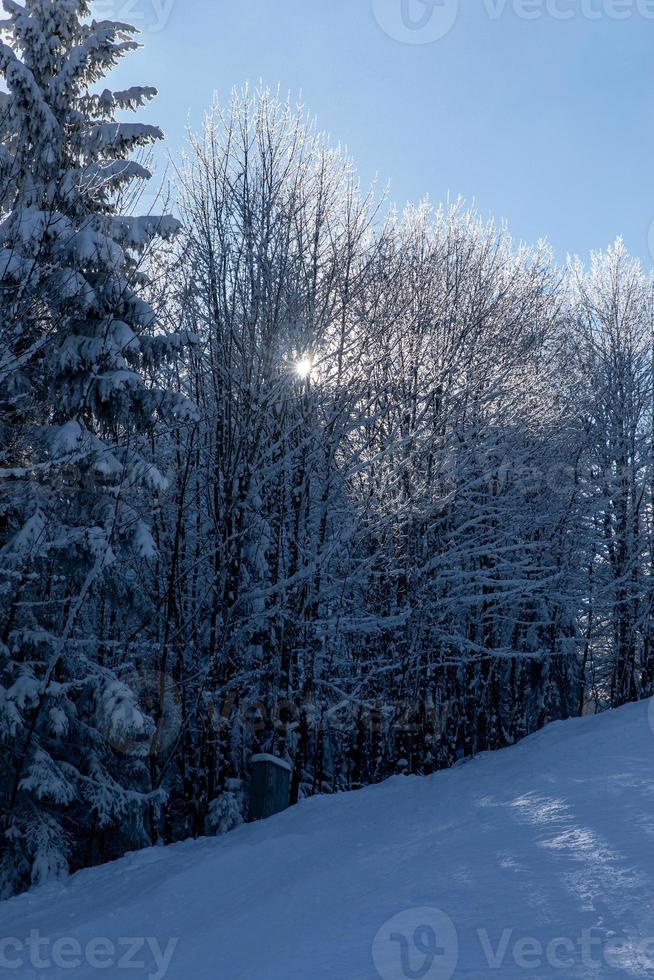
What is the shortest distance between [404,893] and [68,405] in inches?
267

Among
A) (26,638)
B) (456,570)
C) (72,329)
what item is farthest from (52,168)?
(456,570)

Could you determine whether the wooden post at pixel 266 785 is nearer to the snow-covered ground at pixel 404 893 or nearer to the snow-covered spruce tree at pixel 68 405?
the snow-covered ground at pixel 404 893

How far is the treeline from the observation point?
324 inches

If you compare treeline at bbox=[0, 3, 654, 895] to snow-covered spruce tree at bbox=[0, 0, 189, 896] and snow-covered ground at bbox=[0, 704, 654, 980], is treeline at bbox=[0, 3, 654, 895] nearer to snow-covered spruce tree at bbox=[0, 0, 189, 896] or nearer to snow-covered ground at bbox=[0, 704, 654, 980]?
snow-covered spruce tree at bbox=[0, 0, 189, 896]

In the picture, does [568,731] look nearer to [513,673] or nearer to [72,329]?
[513,673]

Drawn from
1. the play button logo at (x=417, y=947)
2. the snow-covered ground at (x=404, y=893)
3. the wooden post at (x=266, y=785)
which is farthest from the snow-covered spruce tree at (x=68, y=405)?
the play button logo at (x=417, y=947)

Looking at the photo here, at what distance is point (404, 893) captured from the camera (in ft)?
12.2

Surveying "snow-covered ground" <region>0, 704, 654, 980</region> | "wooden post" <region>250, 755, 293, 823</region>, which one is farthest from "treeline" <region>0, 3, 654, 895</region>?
"snow-covered ground" <region>0, 704, 654, 980</region>

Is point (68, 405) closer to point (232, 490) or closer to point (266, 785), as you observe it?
point (232, 490)

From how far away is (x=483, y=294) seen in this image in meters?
13.3

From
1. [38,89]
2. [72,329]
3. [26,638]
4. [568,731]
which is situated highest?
[38,89]

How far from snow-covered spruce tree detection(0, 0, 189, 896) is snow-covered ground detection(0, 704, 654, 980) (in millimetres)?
2078

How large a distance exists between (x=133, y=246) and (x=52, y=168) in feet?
3.91

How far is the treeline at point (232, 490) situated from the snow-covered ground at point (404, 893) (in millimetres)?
2111
